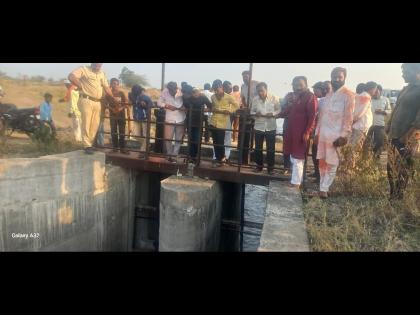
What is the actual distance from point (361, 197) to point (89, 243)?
486 cm

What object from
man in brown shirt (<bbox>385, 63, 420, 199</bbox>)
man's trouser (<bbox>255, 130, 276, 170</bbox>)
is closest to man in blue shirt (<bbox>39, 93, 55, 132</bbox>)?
man's trouser (<bbox>255, 130, 276, 170</bbox>)

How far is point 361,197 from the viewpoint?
5281 millimetres

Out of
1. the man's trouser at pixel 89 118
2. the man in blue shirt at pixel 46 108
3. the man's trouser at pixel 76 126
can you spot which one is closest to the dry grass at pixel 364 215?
the man's trouser at pixel 89 118

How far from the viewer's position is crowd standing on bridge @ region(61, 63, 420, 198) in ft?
15.9

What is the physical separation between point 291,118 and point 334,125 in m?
0.64

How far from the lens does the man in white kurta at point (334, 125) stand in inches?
189

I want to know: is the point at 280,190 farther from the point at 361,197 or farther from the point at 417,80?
the point at 417,80

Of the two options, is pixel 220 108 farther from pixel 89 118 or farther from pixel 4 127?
pixel 4 127

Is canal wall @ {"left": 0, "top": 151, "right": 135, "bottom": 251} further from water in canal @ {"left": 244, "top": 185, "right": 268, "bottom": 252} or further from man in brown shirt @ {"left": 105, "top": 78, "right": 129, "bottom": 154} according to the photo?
water in canal @ {"left": 244, "top": 185, "right": 268, "bottom": 252}

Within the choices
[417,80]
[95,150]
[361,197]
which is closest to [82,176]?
[95,150]

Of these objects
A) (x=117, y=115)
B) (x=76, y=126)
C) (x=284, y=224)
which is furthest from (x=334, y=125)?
(x=76, y=126)

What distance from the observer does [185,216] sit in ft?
18.1

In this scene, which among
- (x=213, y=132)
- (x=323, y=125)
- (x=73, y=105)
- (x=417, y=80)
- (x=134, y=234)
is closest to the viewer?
(x=417, y=80)

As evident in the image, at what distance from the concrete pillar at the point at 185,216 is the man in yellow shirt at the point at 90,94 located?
6.03 ft
